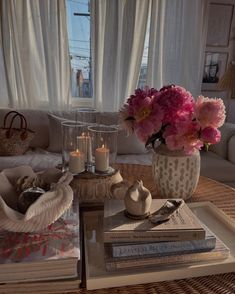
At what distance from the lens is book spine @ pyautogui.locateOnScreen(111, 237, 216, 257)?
2.04 ft

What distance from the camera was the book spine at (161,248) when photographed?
62 cm

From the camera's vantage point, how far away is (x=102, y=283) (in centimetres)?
58

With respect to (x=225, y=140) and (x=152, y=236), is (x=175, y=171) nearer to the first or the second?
(x=152, y=236)

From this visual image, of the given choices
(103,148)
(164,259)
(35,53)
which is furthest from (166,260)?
(35,53)

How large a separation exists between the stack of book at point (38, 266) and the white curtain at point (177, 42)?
2413 millimetres

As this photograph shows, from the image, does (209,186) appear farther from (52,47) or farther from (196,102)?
(52,47)

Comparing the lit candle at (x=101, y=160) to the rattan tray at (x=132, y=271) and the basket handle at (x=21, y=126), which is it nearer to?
the rattan tray at (x=132, y=271)

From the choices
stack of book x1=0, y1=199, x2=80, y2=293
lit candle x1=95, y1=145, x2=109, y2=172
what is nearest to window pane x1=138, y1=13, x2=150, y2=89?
lit candle x1=95, y1=145, x2=109, y2=172

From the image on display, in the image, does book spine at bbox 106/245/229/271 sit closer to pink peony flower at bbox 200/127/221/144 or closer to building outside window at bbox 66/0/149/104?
pink peony flower at bbox 200/127/221/144

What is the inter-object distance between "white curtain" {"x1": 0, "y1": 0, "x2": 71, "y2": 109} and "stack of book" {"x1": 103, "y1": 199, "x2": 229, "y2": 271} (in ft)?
7.29

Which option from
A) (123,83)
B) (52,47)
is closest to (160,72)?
(123,83)

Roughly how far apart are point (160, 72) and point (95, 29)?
756 millimetres

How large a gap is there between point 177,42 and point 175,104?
216 cm

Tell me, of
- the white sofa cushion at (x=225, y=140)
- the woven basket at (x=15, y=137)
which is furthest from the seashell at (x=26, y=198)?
the white sofa cushion at (x=225, y=140)
